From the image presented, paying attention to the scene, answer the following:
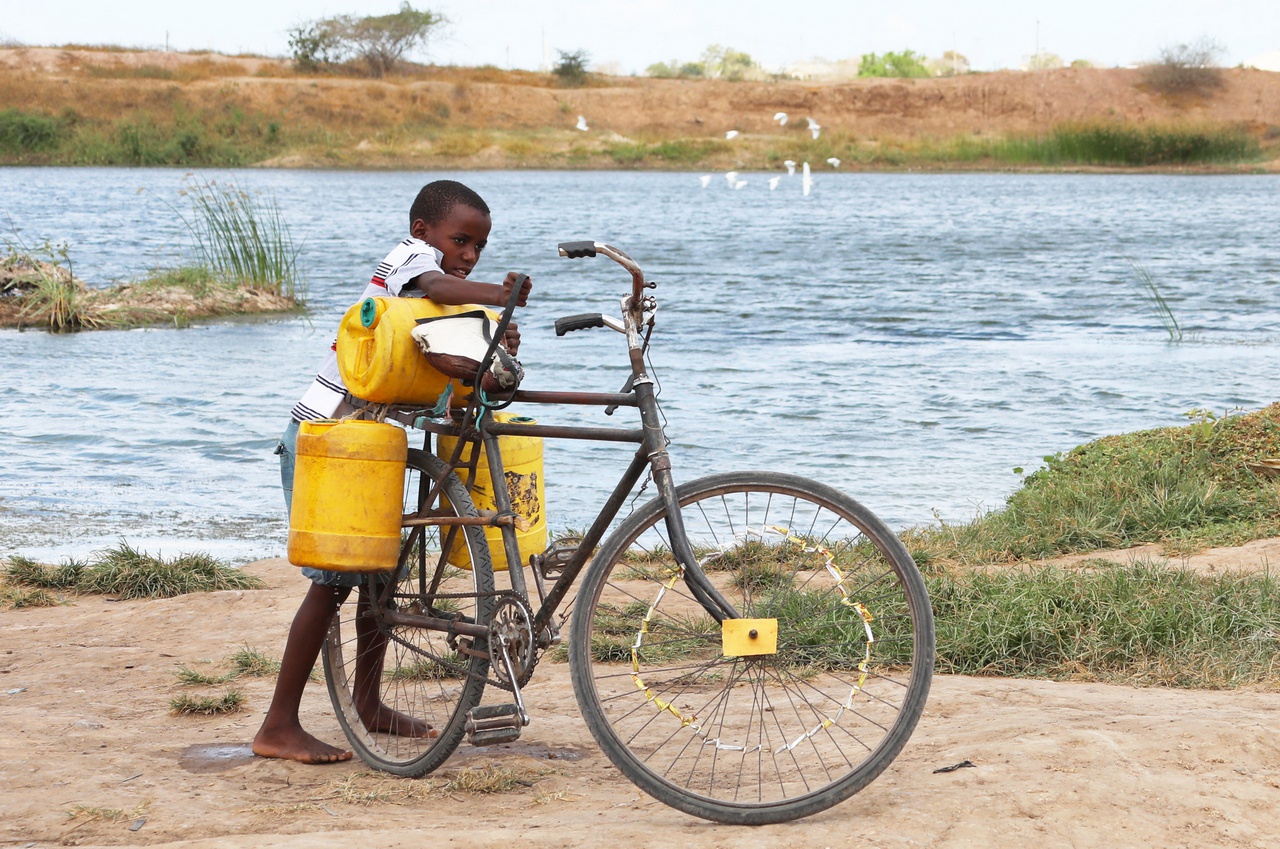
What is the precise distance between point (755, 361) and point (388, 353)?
11.8 meters

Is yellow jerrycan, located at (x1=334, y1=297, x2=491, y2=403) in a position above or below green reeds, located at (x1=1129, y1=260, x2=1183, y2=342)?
above

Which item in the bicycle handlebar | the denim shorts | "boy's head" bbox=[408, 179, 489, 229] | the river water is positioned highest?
"boy's head" bbox=[408, 179, 489, 229]

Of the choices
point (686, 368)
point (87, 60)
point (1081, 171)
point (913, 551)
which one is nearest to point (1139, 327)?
point (686, 368)

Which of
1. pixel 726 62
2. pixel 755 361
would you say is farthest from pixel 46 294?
pixel 726 62

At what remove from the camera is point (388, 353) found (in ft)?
11.9

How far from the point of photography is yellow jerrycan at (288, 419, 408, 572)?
11.9 feet

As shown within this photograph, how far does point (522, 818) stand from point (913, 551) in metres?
3.21

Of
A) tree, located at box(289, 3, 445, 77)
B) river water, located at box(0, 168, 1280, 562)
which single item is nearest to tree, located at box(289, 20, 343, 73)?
tree, located at box(289, 3, 445, 77)

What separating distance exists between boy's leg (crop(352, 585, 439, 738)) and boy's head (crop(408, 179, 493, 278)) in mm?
1132

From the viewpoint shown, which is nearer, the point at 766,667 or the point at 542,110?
the point at 766,667

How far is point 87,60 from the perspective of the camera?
7906cm

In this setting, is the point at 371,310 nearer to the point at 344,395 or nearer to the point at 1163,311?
the point at 344,395

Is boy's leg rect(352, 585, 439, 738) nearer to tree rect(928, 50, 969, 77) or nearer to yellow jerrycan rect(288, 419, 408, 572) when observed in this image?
yellow jerrycan rect(288, 419, 408, 572)

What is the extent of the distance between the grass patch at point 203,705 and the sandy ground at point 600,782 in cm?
5
